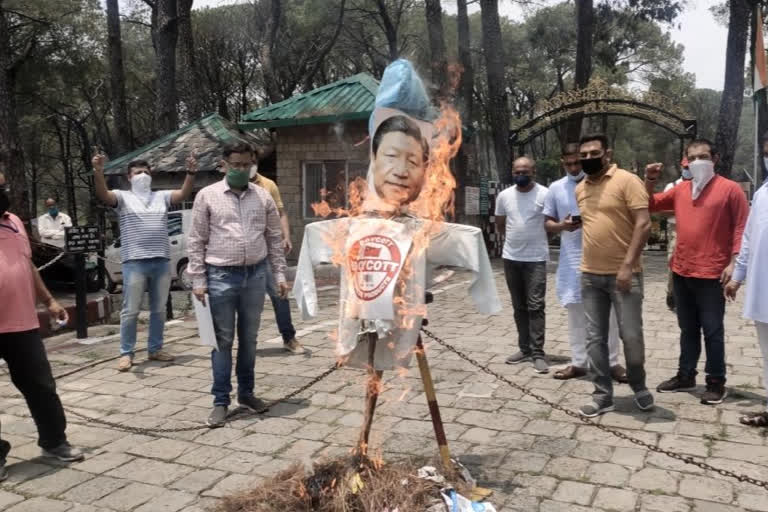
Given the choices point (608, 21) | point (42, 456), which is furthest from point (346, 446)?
point (608, 21)

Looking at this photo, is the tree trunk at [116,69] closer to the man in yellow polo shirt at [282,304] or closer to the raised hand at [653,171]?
the man in yellow polo shirt at [282,304]

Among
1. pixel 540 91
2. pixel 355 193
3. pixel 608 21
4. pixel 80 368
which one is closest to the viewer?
pixel 355 193

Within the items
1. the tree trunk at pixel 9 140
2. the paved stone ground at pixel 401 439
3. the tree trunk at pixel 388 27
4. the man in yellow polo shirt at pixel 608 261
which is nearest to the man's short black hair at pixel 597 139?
the man in yellow polo shirt at pixel 608 261

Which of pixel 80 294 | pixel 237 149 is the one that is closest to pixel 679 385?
pixel 237 149

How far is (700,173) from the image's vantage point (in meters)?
5.37

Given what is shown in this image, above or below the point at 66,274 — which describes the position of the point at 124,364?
below

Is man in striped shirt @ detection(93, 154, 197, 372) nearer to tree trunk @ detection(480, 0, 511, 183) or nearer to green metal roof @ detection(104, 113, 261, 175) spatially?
green metal roof @ detection(104, 113, 261, 175)

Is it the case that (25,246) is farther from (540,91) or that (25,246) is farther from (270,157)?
(540,91)

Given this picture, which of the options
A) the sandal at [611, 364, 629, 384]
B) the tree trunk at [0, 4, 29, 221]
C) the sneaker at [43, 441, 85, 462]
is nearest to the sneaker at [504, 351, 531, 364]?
the sandal at [611, 364, 629, 384]

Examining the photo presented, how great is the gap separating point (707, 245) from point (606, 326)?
1101mm

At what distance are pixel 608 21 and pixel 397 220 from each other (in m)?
22.6

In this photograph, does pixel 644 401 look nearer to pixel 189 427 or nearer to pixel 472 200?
pixel 189 427

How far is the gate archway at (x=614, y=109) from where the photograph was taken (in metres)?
14.6

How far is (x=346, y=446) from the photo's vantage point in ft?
15.1
